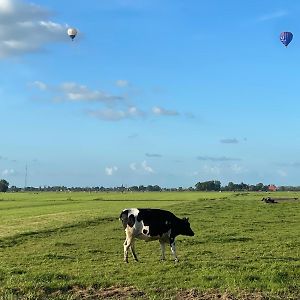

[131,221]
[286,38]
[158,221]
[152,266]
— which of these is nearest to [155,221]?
[158,221]

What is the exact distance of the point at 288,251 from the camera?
22750 mm

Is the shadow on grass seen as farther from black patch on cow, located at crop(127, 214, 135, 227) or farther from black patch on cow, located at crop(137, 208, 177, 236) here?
black patch on cow, located at crop(137, 208, 177, 236)

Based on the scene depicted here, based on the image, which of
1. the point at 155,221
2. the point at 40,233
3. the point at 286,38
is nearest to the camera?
the point at 155,221

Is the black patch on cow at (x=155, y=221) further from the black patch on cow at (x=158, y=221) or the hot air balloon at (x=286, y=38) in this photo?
the hot air balloon at (x=286, y=38)

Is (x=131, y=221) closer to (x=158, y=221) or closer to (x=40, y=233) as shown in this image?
(x=158, y=221)

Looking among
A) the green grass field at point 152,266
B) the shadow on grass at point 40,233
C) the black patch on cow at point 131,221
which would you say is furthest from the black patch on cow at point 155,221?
the shadow on grass at point 40,233

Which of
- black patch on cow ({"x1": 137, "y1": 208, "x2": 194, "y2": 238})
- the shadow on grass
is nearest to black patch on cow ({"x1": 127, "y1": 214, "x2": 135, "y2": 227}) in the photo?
black patch on cow ({"x1": 137, "y1": 208, "x2": 194, "y2": 238})

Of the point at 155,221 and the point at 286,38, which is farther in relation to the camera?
the point at 286,38

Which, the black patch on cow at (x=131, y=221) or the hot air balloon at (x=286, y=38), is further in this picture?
the hot air balloon at (x=286, y=38)

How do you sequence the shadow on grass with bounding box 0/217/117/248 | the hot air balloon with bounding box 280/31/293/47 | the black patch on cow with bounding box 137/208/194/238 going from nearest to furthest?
the black patch on cow with bounding box 137/208/194/238 < the shadow on grass with bounding box 0/217/117/248 < the hot air balloon with bounding box 280/31/293/47

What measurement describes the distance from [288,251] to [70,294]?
10.8 metres

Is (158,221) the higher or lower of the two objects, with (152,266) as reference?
higher

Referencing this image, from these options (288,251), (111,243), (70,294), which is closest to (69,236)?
(111,243)

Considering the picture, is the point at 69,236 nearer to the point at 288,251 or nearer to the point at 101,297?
the point at 288,251
